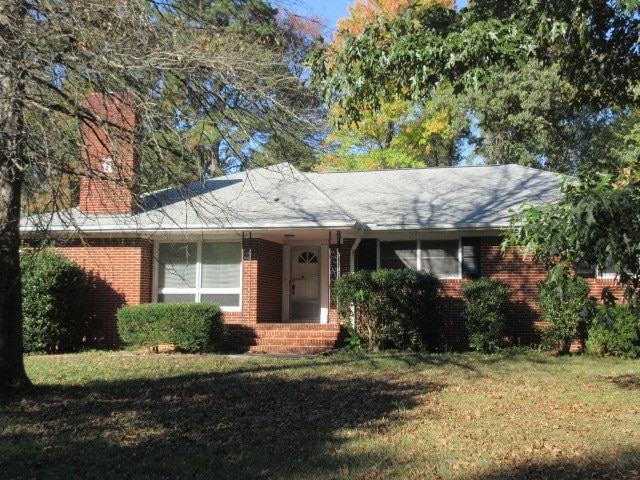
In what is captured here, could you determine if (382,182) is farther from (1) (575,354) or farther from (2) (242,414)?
(2) (242,414)

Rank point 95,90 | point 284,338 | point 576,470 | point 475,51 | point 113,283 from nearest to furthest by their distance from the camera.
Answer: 1. point 576,470
2. point 95,90
3. point 475,51
4. point 284,338
5. point 113,283

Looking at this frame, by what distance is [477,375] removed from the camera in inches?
403

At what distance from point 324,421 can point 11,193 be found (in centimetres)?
441

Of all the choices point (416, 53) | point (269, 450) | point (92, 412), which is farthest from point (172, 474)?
point (416, 53)

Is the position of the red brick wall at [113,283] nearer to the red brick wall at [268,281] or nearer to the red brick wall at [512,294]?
the red brick wall at [268,281]

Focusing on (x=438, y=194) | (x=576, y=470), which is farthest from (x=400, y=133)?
(x=576, y=470)

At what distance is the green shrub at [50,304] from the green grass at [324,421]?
2285mm

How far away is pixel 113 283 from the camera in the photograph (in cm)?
1477

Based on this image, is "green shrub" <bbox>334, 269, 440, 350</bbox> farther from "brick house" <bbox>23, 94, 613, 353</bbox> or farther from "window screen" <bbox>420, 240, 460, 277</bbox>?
"window screen" <bbox>420, 240, 460, 277</bbox>

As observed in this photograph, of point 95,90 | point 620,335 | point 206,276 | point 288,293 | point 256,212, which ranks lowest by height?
point 620,335

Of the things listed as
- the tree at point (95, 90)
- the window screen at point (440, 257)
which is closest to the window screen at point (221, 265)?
the window screen at point (440, 257)

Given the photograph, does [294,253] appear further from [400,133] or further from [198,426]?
[400,133]

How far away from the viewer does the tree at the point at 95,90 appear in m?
5.99

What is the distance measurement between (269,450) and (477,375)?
5330 mm
